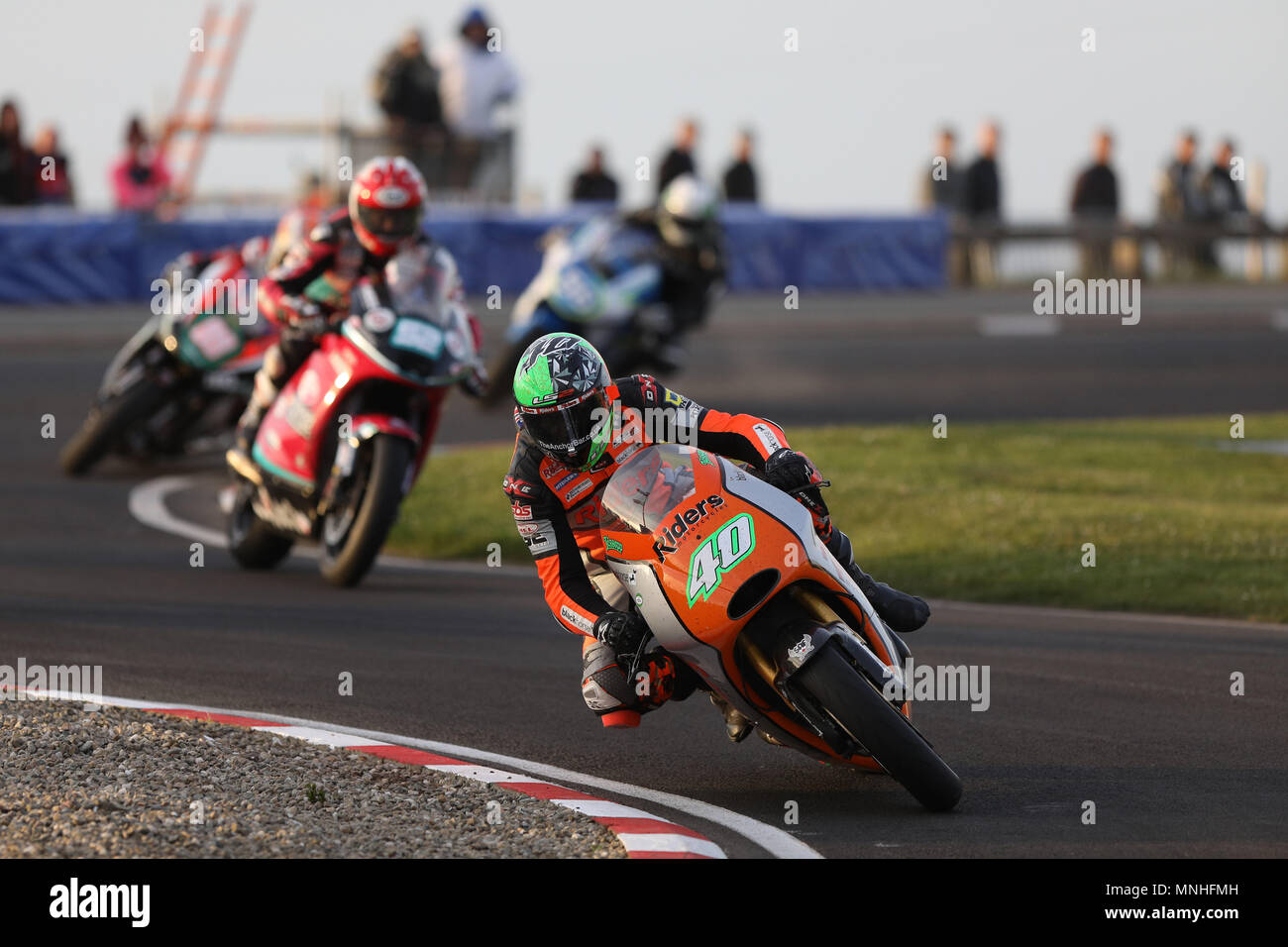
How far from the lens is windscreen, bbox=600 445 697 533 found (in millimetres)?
7137

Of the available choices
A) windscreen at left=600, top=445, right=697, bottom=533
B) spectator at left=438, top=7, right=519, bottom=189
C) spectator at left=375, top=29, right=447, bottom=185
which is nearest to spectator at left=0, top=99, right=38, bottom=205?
spectator at left=375, top=29, right=447, bottom=185

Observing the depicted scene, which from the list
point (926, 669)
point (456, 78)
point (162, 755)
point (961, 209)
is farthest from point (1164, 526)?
point (961, 209)

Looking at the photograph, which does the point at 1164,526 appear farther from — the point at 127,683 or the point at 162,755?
the point at 162,755

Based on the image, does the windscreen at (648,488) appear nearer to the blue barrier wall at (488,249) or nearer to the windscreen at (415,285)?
the windscreen at (415,285)

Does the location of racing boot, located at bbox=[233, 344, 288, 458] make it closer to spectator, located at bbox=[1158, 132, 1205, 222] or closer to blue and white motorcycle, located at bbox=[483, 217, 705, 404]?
blue and white motorcycle, located at bbox=[483, 217, 705, 404]

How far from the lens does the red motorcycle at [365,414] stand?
36.8 ft

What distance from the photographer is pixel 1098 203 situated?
30391mm

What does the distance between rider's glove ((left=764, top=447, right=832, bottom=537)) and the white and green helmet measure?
1.90ft

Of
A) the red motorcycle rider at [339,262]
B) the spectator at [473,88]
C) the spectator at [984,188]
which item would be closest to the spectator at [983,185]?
the spectator at [984,188]
